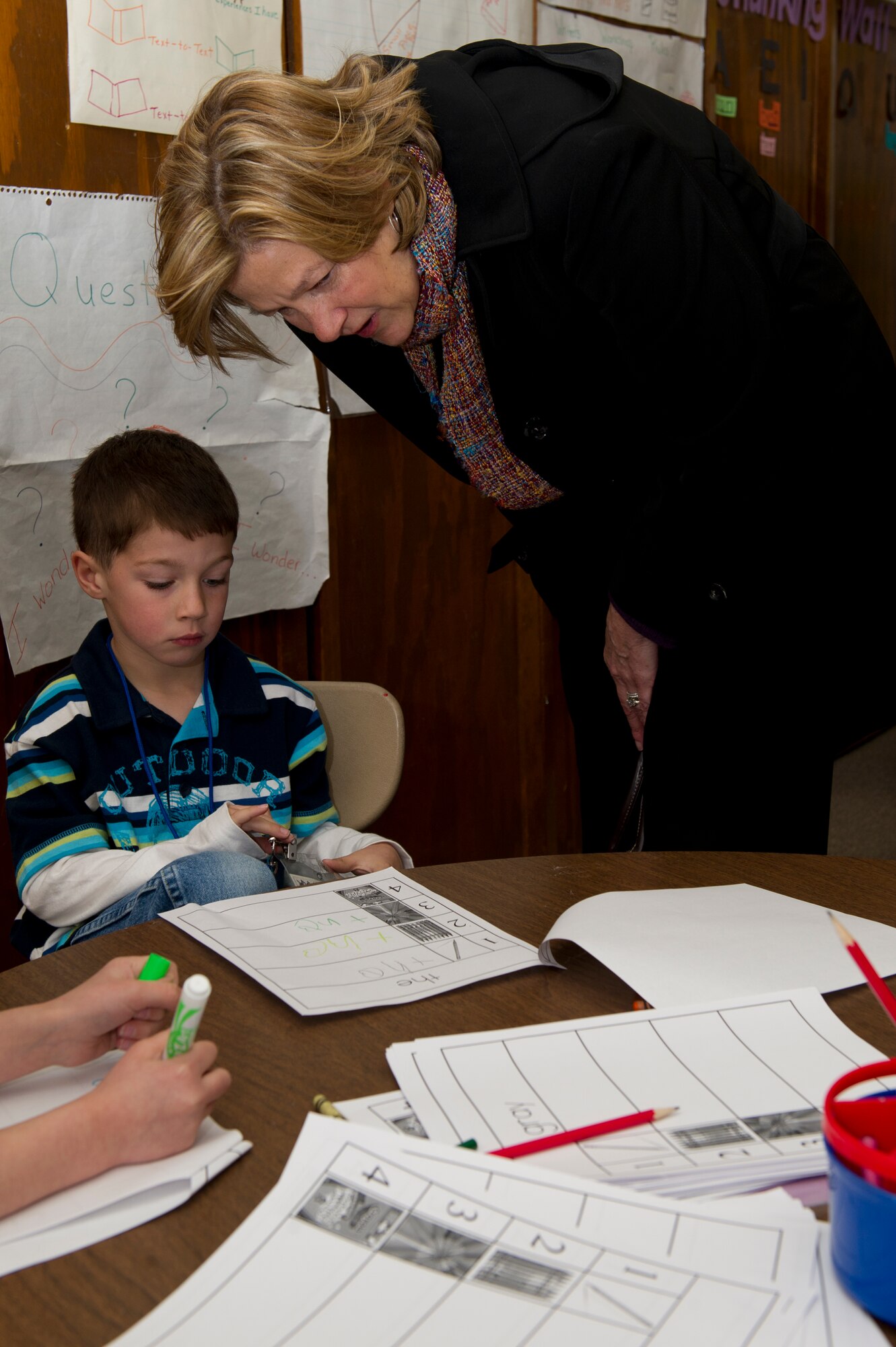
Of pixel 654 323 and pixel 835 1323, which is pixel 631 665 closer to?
pixel 654 323

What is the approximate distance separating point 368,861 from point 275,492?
1018 mm

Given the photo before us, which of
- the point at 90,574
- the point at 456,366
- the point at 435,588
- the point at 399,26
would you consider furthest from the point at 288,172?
the point at 435,588

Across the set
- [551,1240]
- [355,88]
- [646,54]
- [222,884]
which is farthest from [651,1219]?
[646,54]

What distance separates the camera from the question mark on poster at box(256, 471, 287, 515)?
2.12 m

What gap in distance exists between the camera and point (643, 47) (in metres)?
2.65

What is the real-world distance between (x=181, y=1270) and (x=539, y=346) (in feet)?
3.28

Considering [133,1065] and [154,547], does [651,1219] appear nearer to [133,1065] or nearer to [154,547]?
[133,1065]

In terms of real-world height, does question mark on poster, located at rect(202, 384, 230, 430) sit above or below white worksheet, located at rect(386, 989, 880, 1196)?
above

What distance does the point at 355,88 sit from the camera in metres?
1.21

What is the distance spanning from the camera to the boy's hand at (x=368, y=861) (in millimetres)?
1251

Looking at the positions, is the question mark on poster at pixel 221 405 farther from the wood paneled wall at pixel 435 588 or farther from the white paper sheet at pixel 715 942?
the white paper sheet at pixel 715 942

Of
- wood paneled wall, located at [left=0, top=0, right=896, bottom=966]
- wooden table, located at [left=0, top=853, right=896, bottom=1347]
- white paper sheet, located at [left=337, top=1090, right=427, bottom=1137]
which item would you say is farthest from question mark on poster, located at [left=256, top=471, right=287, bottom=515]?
white paper sheet, located at [left=337, top=1090, right=427, bottom=1137]

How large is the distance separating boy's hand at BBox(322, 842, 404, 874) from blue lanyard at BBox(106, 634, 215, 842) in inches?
8.0

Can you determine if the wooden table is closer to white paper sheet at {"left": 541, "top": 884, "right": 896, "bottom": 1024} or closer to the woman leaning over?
white paper sheet at {"left": 541, "top": 884, "right": 896, "bottom": 1024}
